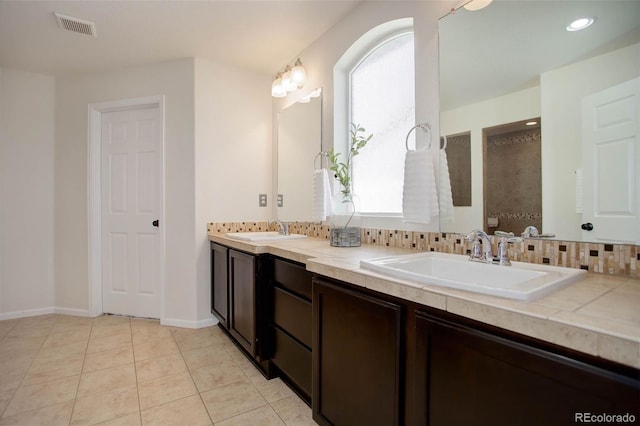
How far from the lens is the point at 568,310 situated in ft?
2.21

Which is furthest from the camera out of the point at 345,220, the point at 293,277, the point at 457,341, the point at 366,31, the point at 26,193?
the point at 26,193

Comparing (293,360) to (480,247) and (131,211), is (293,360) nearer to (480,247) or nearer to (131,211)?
(480,247)

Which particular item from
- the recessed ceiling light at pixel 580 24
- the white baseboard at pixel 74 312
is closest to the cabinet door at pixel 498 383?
the recessed ceiling light at pixel 580 24

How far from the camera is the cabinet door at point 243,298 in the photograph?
76.2 inches

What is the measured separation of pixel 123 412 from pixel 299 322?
1023 millimetres

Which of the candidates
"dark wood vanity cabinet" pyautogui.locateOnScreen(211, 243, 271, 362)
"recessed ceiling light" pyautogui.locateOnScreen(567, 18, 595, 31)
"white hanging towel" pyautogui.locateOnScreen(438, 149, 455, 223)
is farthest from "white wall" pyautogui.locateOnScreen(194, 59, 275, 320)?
"recessed ceiling light" pyautogui.locateOnScreen(567, 18, 595, 31)

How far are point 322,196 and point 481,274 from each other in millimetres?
1264

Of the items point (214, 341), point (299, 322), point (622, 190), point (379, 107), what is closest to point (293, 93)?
point (379, 107)

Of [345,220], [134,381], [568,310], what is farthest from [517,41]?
[134,381]

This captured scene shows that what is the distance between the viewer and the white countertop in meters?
0.56

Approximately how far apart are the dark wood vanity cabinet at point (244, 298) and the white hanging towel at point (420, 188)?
3.06ft

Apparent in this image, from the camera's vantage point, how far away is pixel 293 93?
9.25 ft

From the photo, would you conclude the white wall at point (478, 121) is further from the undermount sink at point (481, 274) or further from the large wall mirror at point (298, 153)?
the large wall mirror at point (298, 153)

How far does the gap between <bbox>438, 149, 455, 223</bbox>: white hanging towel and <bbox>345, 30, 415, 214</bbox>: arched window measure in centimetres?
39
